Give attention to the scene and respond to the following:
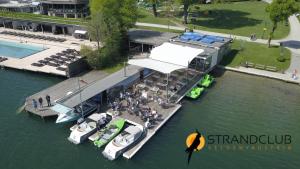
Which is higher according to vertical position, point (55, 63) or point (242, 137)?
point (55, 63)

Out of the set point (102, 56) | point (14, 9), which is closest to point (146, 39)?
point (102, 56)

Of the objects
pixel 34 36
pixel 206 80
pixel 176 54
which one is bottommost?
pixel 206 80

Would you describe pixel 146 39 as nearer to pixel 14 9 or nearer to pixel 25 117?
pixel 25 117

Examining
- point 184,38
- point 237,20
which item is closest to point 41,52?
point 184,38

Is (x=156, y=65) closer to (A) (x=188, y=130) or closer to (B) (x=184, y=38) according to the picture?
(A) (x=188, y=130)

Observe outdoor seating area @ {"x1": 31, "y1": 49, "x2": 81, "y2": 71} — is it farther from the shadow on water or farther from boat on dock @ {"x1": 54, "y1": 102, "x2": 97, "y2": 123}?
the shadow on water

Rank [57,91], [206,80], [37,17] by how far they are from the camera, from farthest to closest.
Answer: [37,17] < [206,80] < [57,91]
